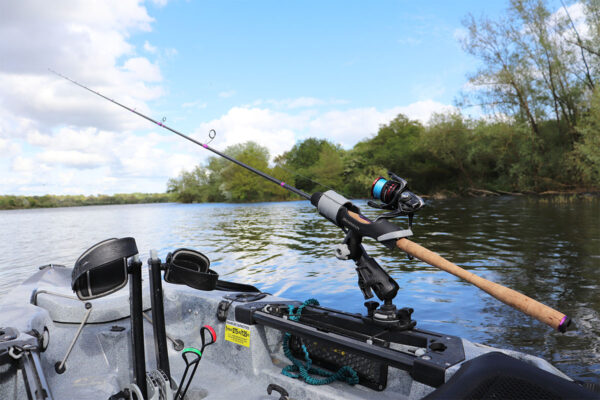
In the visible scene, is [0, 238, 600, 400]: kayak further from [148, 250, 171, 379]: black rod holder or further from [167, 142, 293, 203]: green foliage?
[167, 142, 293, 203]: green foliage

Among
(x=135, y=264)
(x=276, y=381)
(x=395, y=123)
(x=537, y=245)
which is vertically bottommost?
(x=537, y=245)

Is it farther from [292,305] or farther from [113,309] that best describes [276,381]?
[113,309]

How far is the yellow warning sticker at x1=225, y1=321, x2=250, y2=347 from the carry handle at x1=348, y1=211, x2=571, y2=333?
1.23m

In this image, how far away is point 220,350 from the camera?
298 centimetres

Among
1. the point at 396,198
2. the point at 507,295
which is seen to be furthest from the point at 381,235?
the point at 507,295

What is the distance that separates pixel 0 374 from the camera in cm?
213

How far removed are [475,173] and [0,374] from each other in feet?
137

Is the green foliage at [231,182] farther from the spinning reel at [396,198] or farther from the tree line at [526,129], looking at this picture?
the spinning reel at [396,198]

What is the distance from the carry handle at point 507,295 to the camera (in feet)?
4.77

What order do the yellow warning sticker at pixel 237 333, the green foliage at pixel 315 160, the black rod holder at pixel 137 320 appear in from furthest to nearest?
the green foliage at pixel 315 160
the yellow warning sticker at pixel 237 333
the black rod holder at pixel 137 320

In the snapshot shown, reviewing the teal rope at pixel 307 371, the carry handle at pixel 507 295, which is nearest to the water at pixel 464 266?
the teal rope at pixel 307 371

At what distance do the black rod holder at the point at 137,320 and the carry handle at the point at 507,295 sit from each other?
1.09m

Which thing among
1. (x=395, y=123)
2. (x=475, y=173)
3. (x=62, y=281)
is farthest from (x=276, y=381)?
(x=395, y=123)

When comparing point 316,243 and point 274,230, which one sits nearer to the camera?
point 316,243
